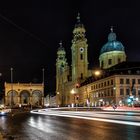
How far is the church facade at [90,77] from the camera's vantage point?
10956 centimetres

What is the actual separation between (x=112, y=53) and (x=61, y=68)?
44.9m

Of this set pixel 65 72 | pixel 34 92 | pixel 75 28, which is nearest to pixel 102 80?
pixel 75 28

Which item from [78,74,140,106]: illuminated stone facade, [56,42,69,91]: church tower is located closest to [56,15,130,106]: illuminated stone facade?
[56,42,69,91]: church tower

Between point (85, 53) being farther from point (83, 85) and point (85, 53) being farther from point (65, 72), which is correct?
point (65, 72)

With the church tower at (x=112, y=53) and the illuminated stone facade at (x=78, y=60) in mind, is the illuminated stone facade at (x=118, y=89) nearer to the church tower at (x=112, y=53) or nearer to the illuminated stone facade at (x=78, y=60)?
the church tower at (x=112, y=53)

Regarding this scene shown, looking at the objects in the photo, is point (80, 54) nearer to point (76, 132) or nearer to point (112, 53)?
point (112, 53)

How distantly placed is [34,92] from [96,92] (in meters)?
74.4

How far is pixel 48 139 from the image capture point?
1662 cm

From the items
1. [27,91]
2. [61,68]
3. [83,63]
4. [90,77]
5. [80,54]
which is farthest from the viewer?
[27,91]

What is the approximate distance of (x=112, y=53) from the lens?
152 meters

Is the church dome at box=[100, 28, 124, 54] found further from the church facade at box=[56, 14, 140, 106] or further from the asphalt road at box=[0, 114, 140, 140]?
the asphalt road at box=[0, 114, 140, 140]

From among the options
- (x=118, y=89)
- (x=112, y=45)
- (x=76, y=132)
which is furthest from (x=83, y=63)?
(x=76, y=132)

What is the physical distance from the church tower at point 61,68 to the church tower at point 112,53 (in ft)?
107

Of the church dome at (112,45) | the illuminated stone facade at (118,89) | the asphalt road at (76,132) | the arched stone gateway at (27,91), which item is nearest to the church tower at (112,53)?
the church dome at (112,45)
